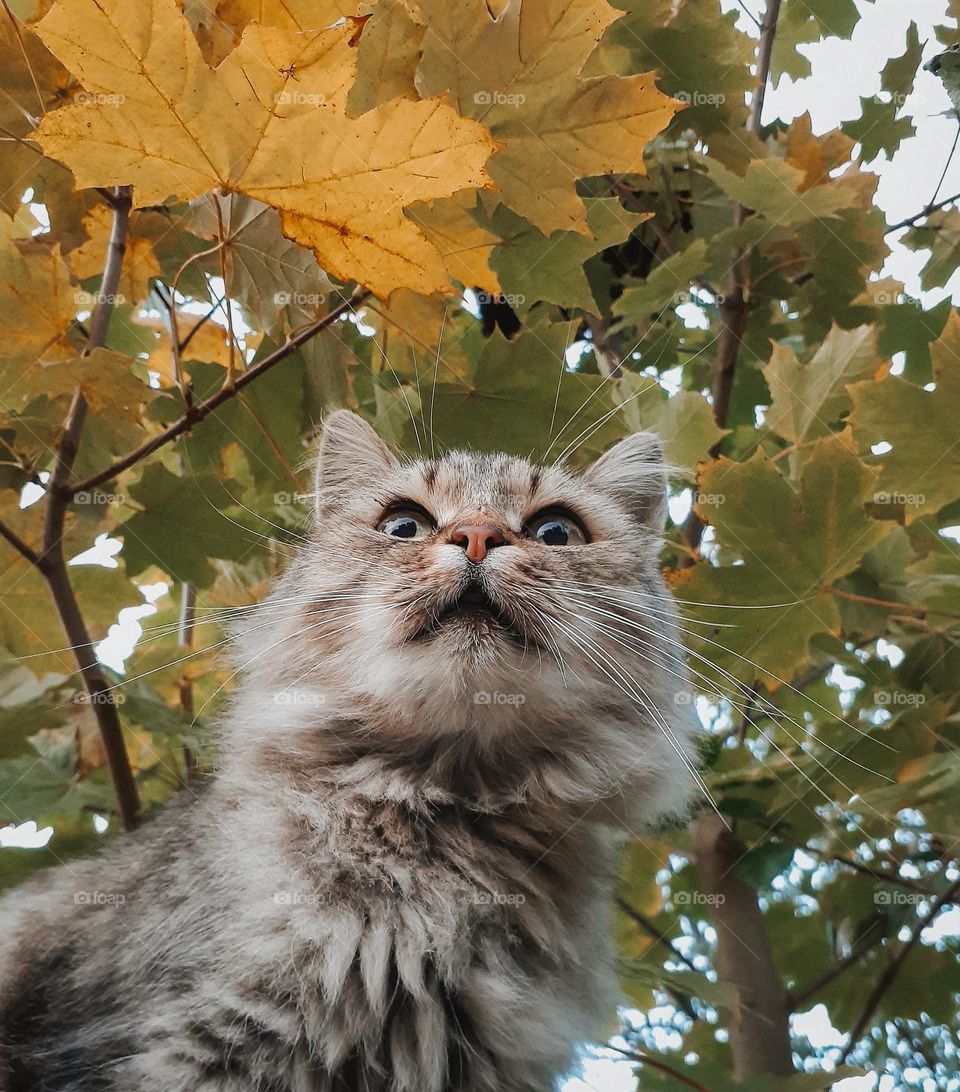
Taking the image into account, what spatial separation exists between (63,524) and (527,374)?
3.43 ft

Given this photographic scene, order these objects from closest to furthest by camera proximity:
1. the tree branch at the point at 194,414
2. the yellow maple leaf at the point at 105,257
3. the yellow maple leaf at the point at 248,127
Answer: the yellow maple leaf at the point at 248,127
the tree branch at the point at 194,414
the yellow maple leaf at the point at 105,257

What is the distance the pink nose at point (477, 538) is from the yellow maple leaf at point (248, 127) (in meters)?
0.72

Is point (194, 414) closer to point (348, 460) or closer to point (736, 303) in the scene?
point (348, 460)

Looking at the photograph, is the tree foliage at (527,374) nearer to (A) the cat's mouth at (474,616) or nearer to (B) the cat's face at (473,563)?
(B) the cat's face at (473,563)

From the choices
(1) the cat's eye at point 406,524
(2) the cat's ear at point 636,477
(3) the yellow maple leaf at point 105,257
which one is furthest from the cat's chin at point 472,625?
(3) the yellow maple leaf at point 105,257

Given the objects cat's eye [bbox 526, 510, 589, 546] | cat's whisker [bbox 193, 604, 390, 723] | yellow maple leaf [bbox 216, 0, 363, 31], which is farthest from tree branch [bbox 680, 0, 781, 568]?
yellow maple leaf [bbox 216, 0, 363, 31]

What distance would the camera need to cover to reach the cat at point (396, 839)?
181 cm

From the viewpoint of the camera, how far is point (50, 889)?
228 cm

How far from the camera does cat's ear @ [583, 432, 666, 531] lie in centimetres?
279

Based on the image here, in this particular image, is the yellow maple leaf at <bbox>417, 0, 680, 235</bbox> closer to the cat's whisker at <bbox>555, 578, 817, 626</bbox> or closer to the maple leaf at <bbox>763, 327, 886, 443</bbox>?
the cat's whisker at <bbox>555, 578, 817, 626</bbox>

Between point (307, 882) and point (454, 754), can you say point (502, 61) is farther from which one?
point (307, 882)

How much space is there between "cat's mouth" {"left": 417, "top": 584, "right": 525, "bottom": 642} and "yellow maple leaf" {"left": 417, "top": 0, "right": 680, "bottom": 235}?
2.34 feet

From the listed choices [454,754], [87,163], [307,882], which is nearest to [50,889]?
[307,882]

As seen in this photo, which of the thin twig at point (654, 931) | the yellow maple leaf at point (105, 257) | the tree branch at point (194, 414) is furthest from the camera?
the thin twig at point (654, 931)
